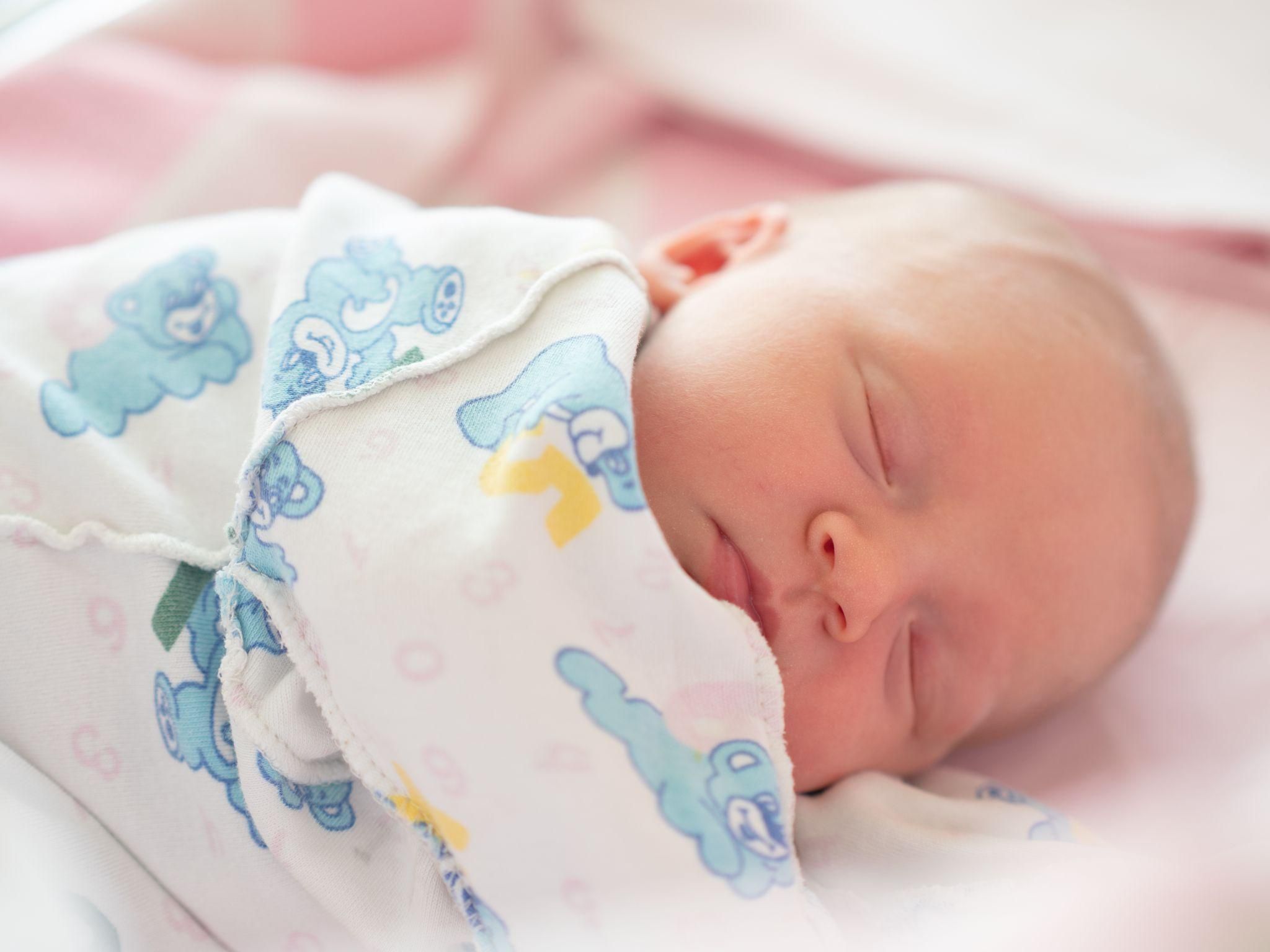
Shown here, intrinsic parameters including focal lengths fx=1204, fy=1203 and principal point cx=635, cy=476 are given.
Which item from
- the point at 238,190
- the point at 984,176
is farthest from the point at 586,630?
the point at 984,176

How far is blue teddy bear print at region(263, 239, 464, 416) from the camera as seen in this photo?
868 mm

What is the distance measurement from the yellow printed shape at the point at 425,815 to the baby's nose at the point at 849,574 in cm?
31

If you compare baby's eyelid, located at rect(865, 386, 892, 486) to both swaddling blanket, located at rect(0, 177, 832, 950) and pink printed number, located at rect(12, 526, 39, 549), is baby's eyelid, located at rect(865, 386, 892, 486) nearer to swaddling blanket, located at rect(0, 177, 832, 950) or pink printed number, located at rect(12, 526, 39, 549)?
swaddling blanket, located at rect(0, 177, 832, 950)

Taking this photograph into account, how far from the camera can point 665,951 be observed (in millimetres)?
798

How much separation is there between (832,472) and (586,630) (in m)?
0.24

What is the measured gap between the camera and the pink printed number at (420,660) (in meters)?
0.77

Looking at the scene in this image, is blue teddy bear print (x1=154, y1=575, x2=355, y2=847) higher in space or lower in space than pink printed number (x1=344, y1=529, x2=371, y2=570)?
lower

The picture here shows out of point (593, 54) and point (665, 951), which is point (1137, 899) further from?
point (593, 54)

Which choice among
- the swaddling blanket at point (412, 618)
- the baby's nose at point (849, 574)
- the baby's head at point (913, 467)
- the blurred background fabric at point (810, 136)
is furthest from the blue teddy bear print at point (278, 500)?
the blurred background fabric at point (810, 136)

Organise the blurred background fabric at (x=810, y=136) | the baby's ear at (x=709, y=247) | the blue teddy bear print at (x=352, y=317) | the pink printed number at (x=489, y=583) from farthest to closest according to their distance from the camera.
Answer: the blurred background fabric at (x=810, y=136)
the baby's ear at (x=709, y=247)
the blue teddy bear print at (x=352, y=317)
the pink printed number at (x=489, y=583)

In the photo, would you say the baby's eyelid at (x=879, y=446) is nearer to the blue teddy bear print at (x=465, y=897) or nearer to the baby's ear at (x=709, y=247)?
the baby's ear at (x=709, y=247)

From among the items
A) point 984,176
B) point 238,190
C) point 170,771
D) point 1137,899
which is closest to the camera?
point 1137,899

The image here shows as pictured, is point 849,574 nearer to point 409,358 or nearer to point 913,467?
point 913,467

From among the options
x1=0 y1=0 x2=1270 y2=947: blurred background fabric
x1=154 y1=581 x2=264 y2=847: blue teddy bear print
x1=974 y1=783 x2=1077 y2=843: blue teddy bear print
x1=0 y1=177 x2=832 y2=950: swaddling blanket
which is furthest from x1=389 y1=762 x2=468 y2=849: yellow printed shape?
x1=0 y1=0 x2=1270 y2=947: blurred background fabric
